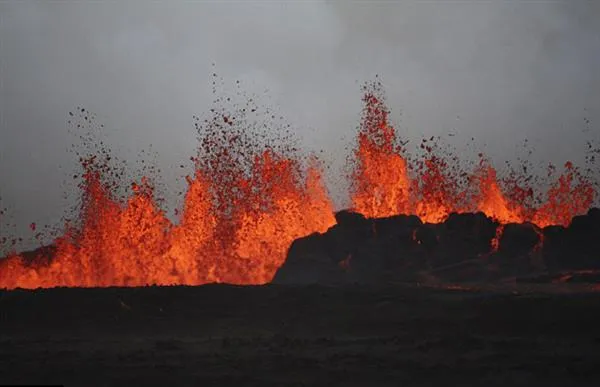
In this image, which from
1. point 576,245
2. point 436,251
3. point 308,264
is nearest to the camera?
point 308,264

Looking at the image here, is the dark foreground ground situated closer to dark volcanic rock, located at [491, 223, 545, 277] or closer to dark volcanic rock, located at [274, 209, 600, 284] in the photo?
dark volcanic rock, located at [274, 209, 600, 284]

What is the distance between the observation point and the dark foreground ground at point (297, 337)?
26156 mm

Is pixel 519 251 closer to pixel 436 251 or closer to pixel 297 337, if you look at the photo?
pixel 436 251

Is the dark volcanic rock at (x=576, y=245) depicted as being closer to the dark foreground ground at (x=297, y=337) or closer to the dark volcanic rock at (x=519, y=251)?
→ the dark volcanic rock at (x=519, y=251)

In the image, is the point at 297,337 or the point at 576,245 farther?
the point at 576,245

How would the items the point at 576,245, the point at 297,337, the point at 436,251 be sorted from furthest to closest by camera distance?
the point at 436,251 → the point at 576,245 → the point at 297,337

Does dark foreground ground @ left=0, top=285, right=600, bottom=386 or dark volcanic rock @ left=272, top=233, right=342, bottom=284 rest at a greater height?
dark volcanic rock @ left=272, top=233, right=342, bottom=284

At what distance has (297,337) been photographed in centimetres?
3684

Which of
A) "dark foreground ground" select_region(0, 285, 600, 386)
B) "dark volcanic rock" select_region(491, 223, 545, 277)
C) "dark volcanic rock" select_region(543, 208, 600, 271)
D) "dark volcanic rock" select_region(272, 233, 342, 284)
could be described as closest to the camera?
"dark foreground ground" select_region(0, 285, 600, 386)

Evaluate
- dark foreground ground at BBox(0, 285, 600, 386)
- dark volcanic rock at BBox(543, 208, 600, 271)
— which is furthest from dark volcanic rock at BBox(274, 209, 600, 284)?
A: dark foreground ground at BBox(0, 285, 600, 386)

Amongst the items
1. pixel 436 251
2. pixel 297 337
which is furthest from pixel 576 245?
pixel 297 337

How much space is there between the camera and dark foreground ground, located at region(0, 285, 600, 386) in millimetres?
26156

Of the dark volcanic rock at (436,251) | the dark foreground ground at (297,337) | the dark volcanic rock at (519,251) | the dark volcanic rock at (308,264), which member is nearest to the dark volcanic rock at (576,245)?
the dark volcanic rock at (436,251)

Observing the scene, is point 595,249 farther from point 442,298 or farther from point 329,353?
point 329,353
